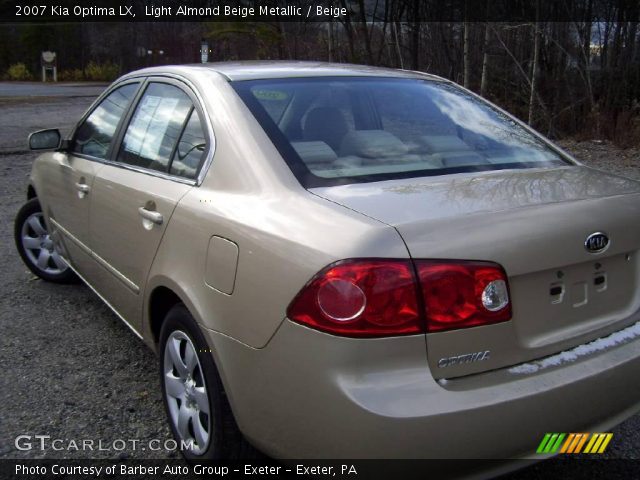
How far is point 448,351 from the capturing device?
1.86 m

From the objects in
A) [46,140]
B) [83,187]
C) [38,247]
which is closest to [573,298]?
[83,187]

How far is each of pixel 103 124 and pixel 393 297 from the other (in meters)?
2.64

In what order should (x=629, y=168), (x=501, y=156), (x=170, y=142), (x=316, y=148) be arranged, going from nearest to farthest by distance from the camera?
(x=316, y=148) < (x=501, y=156) < (x=170, y=142) < (x=629, y=168)

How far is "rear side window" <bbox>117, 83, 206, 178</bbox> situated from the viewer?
2750 mm

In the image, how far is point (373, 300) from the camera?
72.1 inches

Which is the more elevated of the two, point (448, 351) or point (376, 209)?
point (376, 209)

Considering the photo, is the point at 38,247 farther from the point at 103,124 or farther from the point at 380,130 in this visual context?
the point at 380,130

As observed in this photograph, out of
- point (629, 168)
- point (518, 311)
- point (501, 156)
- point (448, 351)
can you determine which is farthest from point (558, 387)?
point (629, 168)

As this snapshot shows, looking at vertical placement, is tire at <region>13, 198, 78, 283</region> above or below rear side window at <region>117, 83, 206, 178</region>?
below

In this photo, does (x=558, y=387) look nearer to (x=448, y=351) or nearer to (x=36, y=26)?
(x=448, y=351)

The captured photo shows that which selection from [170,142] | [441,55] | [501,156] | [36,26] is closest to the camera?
[501,156]

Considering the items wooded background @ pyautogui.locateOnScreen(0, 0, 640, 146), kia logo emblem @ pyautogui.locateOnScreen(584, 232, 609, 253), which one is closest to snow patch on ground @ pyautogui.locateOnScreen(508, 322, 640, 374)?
kia logo emblem @ pyautogui.locateOnScreen(584, 232, 609, 253)

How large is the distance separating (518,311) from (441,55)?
15.8 meters

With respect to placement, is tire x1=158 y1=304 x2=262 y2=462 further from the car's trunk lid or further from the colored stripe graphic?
the colored stripe graphic
